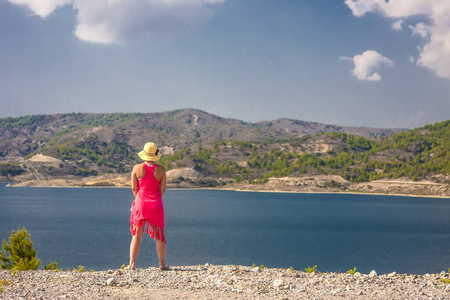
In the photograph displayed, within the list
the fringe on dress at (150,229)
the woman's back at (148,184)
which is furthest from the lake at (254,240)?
the woman's back at (148,184)

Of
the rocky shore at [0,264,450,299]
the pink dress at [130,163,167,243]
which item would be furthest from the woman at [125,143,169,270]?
the rocky shore at [0,264,450,299]

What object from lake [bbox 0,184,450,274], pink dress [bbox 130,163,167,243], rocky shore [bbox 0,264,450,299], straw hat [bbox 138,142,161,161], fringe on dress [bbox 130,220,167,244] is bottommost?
lake [bbox 0,184,450,274]

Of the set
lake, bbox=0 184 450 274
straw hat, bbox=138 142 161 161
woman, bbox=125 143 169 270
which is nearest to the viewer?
woman, bbox=125 143 169 270

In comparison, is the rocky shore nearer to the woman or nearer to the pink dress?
the woman

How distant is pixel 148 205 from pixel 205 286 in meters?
2.93

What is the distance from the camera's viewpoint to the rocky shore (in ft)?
31.6

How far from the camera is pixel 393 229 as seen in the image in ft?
231

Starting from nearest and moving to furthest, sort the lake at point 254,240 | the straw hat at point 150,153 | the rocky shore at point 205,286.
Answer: the rocky shore at point 205,286 < the straw hat at point 150,153 < the lake at point 254,240

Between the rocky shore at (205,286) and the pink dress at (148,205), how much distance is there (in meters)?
1.19

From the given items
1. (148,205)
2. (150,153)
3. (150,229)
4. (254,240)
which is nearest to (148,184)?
(148,205)

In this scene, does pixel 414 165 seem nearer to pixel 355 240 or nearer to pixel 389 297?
pixel 355 240

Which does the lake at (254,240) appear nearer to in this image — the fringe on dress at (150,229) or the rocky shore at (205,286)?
the fringe on dress at (150,229)

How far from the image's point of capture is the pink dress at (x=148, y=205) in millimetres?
12398

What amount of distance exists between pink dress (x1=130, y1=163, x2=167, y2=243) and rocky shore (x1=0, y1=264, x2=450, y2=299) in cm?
119
